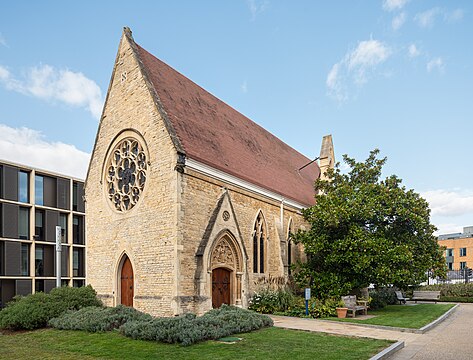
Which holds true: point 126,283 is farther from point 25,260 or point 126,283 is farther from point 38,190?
point 38,190

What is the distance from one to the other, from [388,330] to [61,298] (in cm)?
1169

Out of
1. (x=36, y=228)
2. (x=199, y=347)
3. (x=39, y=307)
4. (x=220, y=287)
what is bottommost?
(x=199, y=347)

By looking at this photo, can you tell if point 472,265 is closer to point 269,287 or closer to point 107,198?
point 269,287

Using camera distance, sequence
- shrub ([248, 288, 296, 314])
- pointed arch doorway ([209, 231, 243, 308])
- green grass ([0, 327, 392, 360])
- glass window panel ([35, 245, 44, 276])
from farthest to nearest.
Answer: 1. glass window panel ([35, 245, 44, 276])
2. shrub ([248, 288, 296, 314])
3. pointed arch doorway ([209, 231, 243, 308])
4. green grass ([0, 327, 392, 360])

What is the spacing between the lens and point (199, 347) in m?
11.2

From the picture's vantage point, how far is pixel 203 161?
58.4 ft

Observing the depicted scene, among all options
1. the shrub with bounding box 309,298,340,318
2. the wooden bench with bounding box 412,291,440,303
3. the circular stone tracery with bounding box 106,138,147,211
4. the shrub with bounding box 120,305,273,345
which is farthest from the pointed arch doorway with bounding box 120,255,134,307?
the wooden bench with bounding box 412,291,440,303

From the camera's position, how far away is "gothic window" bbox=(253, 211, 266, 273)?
21.3 m

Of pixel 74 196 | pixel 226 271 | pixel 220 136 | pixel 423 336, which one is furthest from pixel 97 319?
pixel 74 196

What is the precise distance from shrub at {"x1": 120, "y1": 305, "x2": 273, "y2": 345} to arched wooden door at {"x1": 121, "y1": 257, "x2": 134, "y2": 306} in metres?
5.06

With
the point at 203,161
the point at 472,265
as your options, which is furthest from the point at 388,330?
the point at 472,265

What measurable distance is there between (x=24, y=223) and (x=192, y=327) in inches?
1329

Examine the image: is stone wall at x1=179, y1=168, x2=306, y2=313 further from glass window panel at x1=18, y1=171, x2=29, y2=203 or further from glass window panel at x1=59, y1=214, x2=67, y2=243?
glass window panel at x1=59, y1=214, x2=67, y2=243

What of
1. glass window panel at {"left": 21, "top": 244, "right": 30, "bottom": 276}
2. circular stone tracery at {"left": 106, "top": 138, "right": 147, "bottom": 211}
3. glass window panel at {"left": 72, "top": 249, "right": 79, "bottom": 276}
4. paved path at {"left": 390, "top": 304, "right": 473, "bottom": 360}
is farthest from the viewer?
glass window panel at {"left": 72, "top": 249, "right": 79, "bottom": 276}
